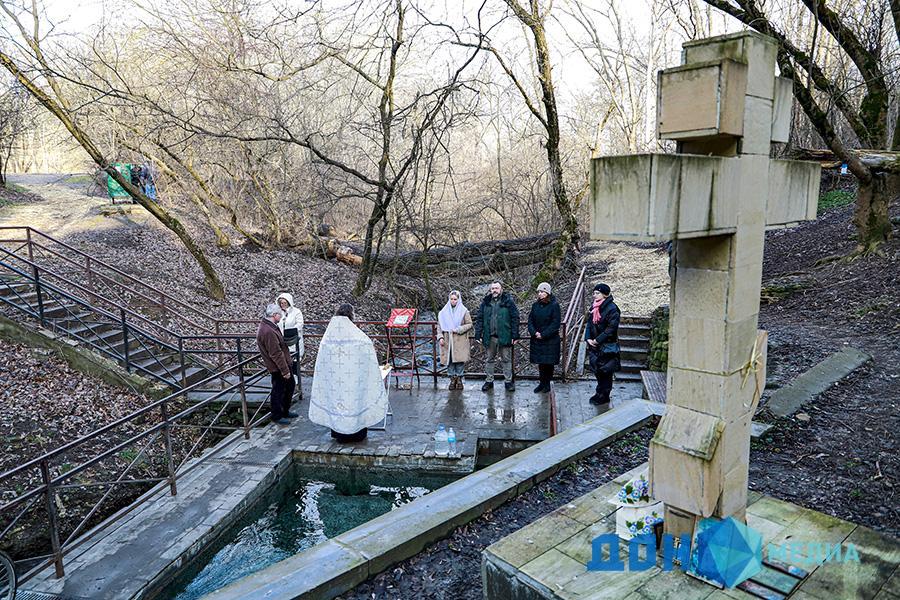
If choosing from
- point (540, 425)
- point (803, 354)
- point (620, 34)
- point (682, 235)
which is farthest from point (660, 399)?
point (620, 34)

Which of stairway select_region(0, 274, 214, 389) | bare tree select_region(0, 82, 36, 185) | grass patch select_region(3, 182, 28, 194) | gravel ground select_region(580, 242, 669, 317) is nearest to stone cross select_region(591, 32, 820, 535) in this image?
gravel ground select_region(580, 242, 669, 317)

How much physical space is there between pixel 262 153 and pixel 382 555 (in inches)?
650

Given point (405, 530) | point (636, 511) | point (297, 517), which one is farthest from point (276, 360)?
point (636, 511)

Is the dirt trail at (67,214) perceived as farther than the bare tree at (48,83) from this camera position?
Yes

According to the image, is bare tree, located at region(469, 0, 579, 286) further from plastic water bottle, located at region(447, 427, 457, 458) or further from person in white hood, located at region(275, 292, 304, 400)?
plastic water bottle, located at region(447, 427, 457, 458)

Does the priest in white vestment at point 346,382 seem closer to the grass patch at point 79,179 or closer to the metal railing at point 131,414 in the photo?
the metal railing at point 131,414

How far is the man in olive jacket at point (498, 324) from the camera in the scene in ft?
27.6

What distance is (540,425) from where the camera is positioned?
762 cm

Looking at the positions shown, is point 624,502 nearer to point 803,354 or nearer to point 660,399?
point 660,399

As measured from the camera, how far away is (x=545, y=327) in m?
8.18

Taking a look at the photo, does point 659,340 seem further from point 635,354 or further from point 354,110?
point 354,110

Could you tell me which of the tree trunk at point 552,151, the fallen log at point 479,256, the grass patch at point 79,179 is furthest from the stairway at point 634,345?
the grass patch at point 79,179

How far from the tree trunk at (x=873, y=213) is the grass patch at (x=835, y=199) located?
7724 mm

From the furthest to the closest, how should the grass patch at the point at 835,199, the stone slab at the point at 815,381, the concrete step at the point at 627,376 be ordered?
the grass patch at the point at 835,199, the concrete step at the point at 627,376, the stone slab at the point at 815,381
